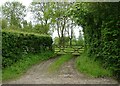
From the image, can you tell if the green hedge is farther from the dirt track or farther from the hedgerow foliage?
the hedgerow foliage

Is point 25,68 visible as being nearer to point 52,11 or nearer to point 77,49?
point 77,49

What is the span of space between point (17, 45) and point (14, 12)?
1845cm

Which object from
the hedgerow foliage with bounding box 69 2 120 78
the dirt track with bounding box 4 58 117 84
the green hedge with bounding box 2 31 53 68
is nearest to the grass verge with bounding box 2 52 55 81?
the green hedge with bounding box 2 31 53 68

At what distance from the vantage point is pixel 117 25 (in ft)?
33.3

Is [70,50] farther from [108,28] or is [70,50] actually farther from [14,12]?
[108,28]

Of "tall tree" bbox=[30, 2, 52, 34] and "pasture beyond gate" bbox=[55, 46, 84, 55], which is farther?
"tall tree" bbox=[30, 2, 52, 34]

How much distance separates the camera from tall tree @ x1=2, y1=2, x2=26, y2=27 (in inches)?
1214

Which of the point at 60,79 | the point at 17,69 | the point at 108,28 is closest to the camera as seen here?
the point at 60,79

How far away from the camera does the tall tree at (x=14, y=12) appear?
101ft

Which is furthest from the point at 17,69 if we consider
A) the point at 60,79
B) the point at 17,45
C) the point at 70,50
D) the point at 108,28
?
the point at 70,50

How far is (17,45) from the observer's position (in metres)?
14.1

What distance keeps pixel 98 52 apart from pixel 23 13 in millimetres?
21569

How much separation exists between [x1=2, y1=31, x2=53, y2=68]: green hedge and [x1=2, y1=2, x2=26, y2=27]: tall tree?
10928 mm

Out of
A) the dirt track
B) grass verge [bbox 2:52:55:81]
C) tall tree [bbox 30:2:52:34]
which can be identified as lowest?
the dirt track
